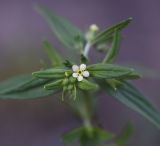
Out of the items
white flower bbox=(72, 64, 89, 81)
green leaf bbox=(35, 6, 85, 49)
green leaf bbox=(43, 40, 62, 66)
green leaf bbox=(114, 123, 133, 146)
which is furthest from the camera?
green leaf bbox=(114, 123, 133, 146)

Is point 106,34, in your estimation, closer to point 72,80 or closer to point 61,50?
point 72,80

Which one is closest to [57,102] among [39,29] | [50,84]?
[39,29]

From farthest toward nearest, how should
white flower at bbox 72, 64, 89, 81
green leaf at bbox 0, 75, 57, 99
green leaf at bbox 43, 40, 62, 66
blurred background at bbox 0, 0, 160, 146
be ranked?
1. blurred background at bbox 0, 0, 160, 146
2. green leaf at bbox 43, 40, 62, 66
3. green leaf at bbox 0, 75, 57, 99
4. white flower at bbox 72, 64, 89, 81

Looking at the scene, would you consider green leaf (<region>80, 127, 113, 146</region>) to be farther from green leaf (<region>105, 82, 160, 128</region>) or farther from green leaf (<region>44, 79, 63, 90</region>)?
green leaf (<region>44, 79, 63, 90</region>)

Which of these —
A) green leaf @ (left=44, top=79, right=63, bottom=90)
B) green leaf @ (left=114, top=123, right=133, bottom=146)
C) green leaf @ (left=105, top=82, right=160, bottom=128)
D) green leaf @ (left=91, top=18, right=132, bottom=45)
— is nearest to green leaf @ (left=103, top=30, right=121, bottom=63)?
green leaf @ (left=91, top=18, right=132, bottom=45)

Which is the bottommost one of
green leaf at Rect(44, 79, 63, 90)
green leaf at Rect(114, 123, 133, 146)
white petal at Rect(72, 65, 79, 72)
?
green leaf at Rect(114, 123, 133, 146)

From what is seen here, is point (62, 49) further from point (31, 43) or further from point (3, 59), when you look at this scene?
point (3, 59)

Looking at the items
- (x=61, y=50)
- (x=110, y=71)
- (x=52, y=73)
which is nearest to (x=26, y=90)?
(x=52, y=73)

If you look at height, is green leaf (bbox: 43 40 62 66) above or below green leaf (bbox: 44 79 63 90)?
above
